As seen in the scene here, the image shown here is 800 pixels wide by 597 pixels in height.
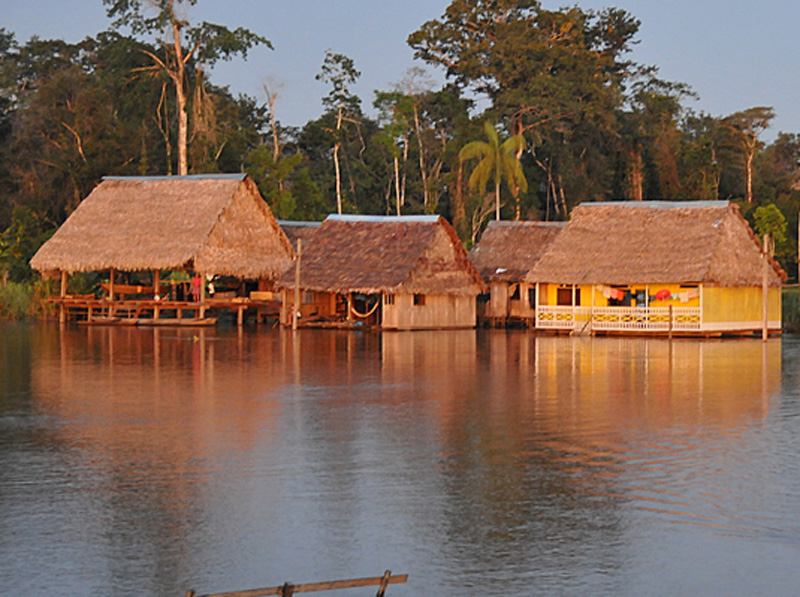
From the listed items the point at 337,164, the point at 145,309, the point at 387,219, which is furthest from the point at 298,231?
the point at 337,164

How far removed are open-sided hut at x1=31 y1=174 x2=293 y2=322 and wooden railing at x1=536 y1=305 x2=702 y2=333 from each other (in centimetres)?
912

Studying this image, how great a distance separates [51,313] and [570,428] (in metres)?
30.4

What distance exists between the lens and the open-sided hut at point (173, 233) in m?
36.3

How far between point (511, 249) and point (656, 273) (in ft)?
25.9

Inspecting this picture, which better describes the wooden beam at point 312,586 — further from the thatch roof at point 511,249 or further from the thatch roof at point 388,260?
the thatch roof at point 511,249

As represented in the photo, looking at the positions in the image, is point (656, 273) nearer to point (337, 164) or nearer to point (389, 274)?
point (389, 274)

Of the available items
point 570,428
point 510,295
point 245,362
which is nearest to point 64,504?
point 570,428

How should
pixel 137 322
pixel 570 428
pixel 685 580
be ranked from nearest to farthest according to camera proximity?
pixel 685 580 → pixel 570 428 → pixel 137 322

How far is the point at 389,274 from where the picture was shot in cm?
3481

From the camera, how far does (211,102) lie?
49469 millimetres

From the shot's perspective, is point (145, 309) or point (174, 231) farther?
point (145, 309)

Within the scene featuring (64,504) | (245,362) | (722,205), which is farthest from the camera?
(722,205)

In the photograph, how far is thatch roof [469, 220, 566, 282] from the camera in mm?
39438

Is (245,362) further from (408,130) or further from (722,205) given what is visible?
(408,130)
